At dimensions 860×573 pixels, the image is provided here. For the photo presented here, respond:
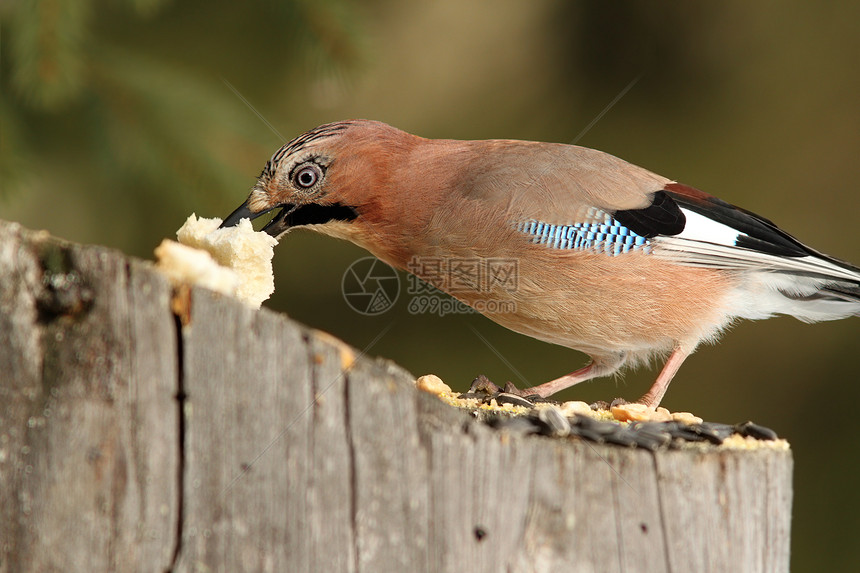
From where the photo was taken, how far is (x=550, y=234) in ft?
11.0

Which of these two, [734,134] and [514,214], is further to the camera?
[734,134]

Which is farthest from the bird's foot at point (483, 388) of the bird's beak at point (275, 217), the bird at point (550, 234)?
the bird's beak at point (275, 217)

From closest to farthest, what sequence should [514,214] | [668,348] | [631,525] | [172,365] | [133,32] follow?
[172,365]
[631,525]
[514,214]
[668,348]
[133,32]

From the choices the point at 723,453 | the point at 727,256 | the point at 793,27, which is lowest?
the point at 723,453

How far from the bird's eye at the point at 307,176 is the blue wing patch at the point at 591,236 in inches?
31.4

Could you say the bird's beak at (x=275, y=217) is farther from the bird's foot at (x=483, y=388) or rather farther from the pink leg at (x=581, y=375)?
the pink leg at (x=581, y=375)

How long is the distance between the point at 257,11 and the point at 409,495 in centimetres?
366

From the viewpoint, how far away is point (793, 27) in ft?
18.8

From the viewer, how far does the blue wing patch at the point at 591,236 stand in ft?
11.0

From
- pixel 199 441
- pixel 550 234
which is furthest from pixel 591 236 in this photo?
pixel 199 441

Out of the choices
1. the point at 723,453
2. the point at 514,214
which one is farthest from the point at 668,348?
the point at 723,453

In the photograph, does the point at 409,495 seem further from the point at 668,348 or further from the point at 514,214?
the point at 668,348

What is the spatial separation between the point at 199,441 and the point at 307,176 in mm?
2017

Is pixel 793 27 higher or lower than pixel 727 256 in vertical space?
higher
